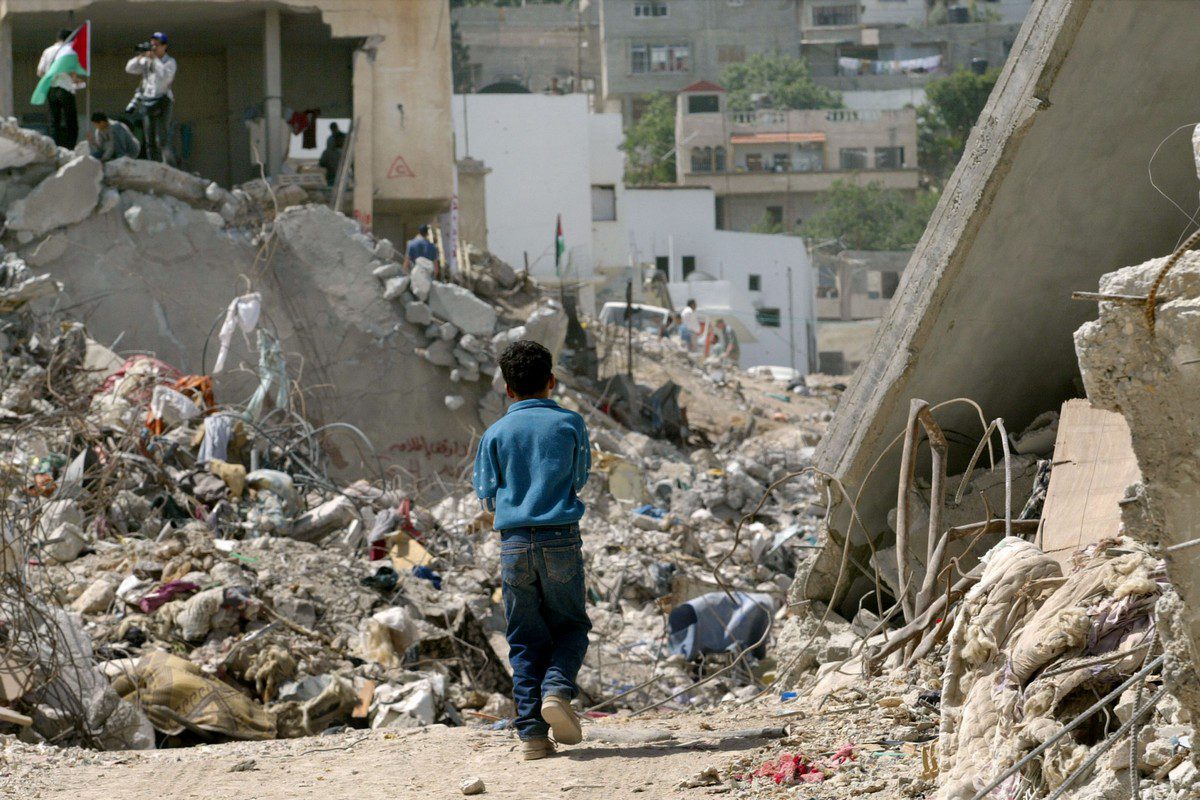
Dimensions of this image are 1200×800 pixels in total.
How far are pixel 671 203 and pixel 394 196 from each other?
24.4 metres

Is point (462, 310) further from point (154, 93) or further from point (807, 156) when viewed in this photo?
point (807, 156)


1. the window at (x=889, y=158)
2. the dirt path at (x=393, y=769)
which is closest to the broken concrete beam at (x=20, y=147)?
the dirt path at (x=393, y=769)

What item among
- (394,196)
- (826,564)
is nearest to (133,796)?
(826,564)

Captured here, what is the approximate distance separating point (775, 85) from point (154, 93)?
4631 cm

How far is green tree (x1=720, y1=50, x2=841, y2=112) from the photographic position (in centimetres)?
5806

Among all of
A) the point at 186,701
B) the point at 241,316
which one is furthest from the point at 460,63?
the point at 186,701

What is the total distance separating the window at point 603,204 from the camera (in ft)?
128

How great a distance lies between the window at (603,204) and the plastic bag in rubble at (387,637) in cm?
3193

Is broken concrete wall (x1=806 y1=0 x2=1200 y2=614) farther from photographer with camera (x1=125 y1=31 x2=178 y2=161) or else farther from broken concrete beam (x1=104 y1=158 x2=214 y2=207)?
photographer with camera (x1=125 y1=31 x2=178 y2=161)

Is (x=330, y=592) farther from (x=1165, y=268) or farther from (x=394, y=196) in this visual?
(x=394, y=196)

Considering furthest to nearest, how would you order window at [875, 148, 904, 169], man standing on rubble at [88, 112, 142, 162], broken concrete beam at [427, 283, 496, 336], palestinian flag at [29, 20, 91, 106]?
window at [875, 148, 904, 169] < broken concrete beam at [427, 283, 496, 336] < man standing on rubble at [88, 112, 142, 162] < palestinian flag at [29, 20, 91, 106]

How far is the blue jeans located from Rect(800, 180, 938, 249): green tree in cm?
4545

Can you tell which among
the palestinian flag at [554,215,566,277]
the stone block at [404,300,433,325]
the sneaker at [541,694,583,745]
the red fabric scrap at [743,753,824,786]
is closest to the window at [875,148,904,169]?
the palestinian flag at [554,215,566,277]

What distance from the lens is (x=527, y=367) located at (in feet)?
15.0
